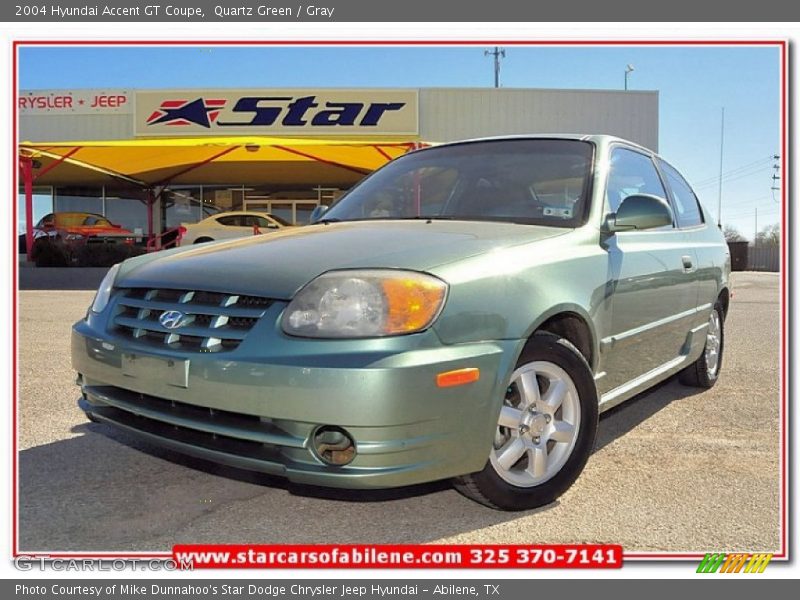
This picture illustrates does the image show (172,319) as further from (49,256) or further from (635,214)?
(49,256)

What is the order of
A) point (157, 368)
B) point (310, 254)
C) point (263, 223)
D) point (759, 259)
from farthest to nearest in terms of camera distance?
point (759, 259), point (263, 223), point (310, 254), point (157, 368)

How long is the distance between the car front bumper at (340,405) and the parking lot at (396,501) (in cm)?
38

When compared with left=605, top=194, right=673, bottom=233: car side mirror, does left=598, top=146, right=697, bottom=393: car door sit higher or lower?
lower

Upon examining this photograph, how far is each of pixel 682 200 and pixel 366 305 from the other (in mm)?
3140

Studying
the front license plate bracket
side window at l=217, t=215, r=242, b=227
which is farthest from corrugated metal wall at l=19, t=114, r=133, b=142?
the front license plate bracket

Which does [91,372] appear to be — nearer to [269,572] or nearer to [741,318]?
[269,572]

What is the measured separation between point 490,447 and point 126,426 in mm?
1395

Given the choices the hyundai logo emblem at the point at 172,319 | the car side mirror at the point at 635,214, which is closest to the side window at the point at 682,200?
the car side mirror at the point at 635,214

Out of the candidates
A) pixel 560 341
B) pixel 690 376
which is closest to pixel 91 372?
pixel 560 341

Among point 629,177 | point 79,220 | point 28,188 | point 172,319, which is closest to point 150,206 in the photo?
point 79,220

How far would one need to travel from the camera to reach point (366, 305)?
2.21m

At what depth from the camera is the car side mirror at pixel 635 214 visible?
3133 millimetres

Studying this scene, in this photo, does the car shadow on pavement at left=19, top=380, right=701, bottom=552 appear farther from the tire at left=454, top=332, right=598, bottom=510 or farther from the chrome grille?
the chrome grille

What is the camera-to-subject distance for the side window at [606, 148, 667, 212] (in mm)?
3408
